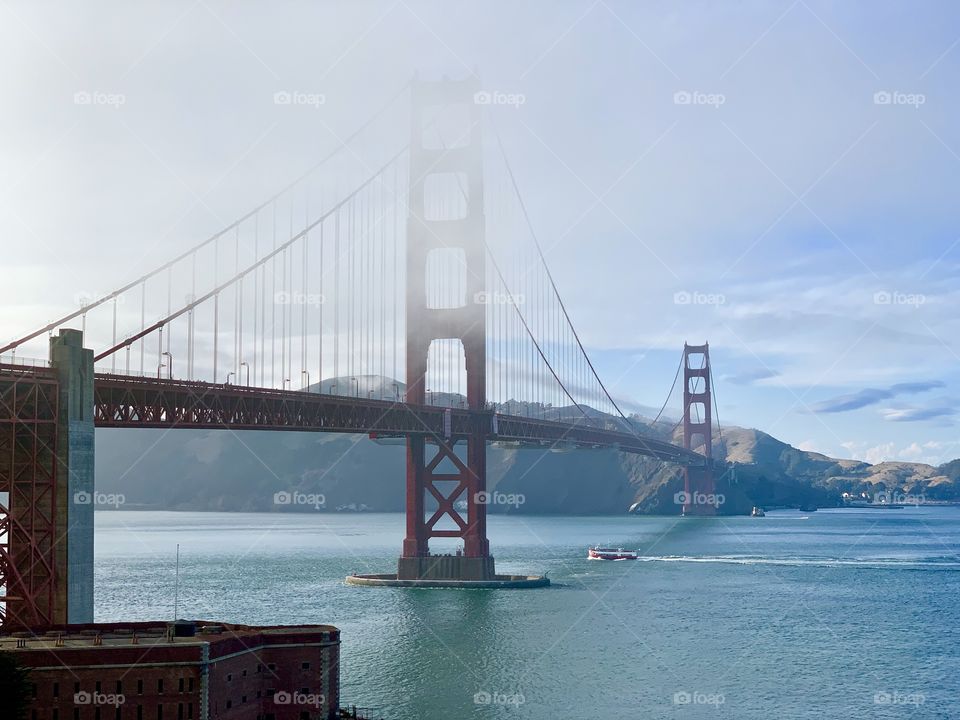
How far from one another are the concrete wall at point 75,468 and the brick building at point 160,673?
301cm

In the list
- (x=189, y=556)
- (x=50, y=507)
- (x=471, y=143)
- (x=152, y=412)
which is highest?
(x=471, y=143)

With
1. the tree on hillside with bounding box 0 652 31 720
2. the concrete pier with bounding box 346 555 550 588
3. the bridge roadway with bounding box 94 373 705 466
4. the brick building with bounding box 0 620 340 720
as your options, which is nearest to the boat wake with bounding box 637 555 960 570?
the bridge roadway with bounding box 94 373 705 466

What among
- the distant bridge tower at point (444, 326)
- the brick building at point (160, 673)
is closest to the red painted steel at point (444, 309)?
the distant bridge tower at point (444, 326)

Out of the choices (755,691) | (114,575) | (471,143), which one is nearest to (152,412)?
(755,691)

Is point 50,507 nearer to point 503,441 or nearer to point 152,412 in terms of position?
point 152,412

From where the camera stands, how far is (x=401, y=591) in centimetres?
7681

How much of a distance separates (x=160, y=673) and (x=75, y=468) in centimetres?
983

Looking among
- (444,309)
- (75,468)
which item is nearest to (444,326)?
(444,309)

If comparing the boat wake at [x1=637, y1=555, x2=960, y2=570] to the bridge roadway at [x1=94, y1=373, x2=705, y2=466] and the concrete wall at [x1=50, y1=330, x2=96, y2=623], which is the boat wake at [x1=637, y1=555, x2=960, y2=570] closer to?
the bridge roadway at [x1=94, y1=373, x2=705, y2=466]

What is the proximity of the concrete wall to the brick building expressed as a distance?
3.01m

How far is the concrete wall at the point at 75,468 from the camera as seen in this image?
41.0 meters

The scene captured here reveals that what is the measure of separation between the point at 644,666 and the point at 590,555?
6030cm

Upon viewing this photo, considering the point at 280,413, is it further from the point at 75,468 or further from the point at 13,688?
the point at 13,688

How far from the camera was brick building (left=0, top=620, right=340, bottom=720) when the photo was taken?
34500mm
